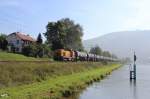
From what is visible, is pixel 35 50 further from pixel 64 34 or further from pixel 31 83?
pixel 31 83

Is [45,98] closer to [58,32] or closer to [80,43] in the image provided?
[58,32]

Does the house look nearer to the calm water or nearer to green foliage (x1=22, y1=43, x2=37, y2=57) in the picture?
green foliage (x1=22, y1=43, x2=37, y2=57)

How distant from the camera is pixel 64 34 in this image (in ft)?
477

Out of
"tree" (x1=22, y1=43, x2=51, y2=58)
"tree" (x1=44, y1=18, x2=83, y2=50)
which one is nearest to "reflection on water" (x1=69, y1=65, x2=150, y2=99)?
"tree" (x1=22, y1=43, x2=51, y2=58)

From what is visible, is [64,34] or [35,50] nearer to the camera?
[35,50]

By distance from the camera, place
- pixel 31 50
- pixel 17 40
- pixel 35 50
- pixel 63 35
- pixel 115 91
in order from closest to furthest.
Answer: pixel 115 91, pixel 31 50, pixel 35 50, pixel 17 40, pixel 63 35

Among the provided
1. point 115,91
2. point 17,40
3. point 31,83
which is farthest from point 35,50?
point 31,83

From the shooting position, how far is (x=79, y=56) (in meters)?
102

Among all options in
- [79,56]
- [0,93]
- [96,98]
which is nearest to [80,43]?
[79,56]

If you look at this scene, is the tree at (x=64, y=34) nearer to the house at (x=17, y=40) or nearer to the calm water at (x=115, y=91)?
the house at (x=17, y=40)

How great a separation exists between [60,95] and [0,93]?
674 cm

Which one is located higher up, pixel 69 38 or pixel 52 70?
pixel 69 38

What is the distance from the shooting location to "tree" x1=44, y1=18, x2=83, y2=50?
463ft

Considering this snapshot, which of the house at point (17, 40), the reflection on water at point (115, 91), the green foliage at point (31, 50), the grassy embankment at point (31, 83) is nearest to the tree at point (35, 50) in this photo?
the green foliage at point (31, 50)
